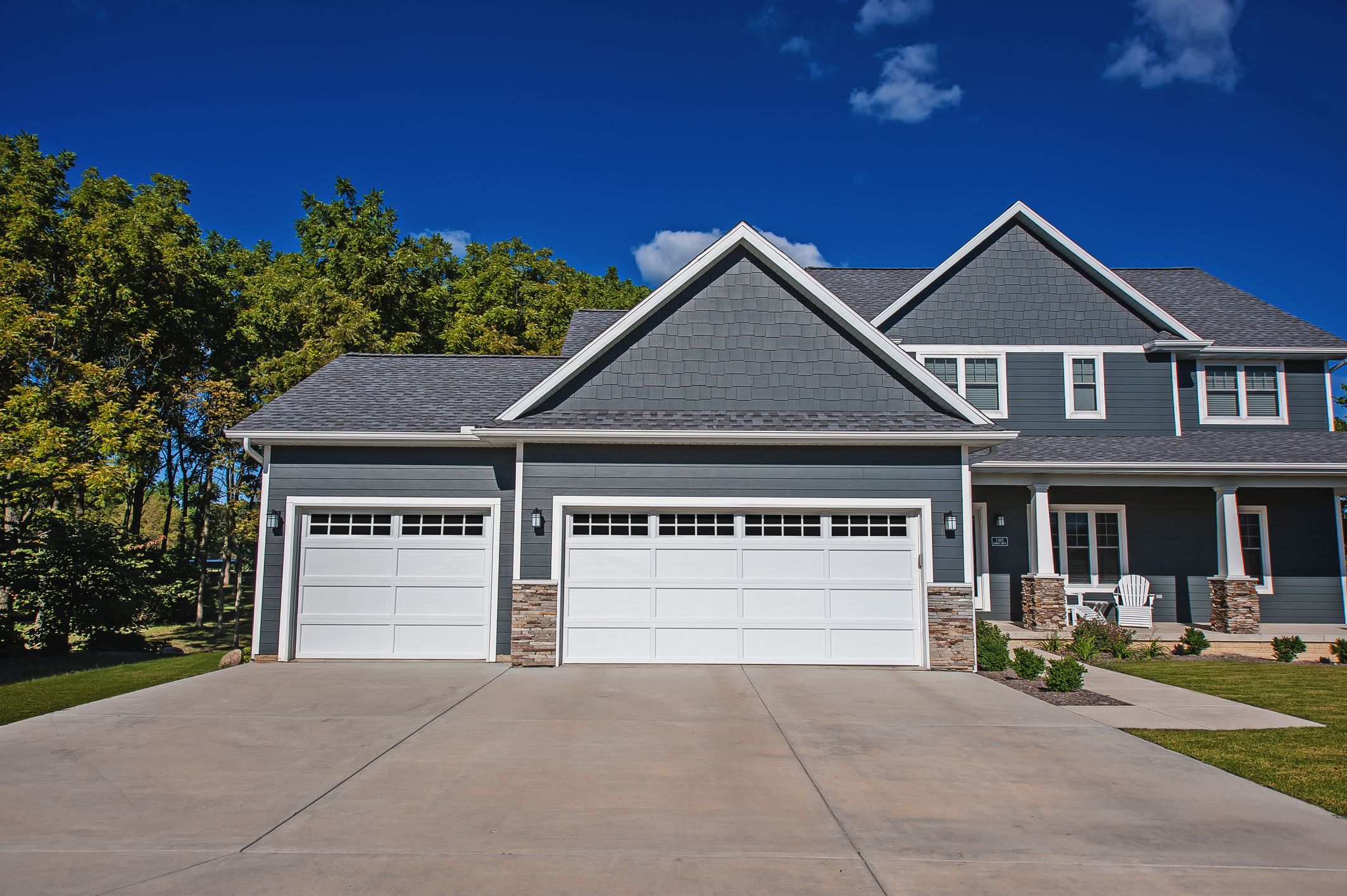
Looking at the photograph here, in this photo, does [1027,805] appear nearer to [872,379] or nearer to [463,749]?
[463,749]

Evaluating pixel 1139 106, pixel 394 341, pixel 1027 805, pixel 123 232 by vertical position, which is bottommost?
pixel 1027 805

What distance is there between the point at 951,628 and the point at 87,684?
1233cm

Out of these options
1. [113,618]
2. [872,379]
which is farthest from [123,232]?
[872,379]

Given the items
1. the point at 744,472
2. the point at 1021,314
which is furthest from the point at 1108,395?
the point at 744,472

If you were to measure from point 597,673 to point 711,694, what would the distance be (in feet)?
6.90

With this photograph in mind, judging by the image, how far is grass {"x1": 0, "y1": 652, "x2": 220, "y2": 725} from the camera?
9.43 m

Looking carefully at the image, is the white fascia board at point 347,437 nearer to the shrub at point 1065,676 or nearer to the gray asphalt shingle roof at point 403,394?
the gray asphalt shingle roof at point 403,394

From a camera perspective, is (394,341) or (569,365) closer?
(569,365)

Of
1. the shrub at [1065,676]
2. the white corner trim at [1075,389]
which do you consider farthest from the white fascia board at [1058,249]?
the shrub at [1065,676]

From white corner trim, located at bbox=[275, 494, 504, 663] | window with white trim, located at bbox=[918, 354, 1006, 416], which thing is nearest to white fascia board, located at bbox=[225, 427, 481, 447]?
white corner trim, located at bbox=[275, 494, 504, 663]

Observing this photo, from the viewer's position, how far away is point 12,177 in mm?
21391

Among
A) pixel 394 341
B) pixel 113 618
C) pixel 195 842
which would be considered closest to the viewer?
pixel 195 842

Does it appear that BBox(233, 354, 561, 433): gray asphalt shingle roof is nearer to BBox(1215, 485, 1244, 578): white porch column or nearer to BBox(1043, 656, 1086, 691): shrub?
BBox(1043, 656, 1086, 691): shrub

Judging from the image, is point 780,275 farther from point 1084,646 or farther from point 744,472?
point 1084,646
